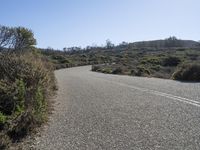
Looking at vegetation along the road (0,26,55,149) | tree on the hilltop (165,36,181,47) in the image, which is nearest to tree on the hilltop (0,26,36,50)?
vegetation along the road (0,26,55,149)

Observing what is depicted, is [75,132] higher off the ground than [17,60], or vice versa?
[17,60]

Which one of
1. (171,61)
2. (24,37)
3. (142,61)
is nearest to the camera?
(24,37)

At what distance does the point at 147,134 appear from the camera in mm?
8797

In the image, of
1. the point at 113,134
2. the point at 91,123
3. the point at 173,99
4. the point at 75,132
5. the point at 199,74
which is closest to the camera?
the point at 113,134

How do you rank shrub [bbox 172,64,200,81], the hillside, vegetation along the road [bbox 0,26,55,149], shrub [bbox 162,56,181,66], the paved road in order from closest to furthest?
1. the paved road
2. vegetation along the road [bbox 0,26,55,149]
3. shrub [bbox 172,64,200,81]
4. the hillside
5. shrub [bbox 162,56,181,66]

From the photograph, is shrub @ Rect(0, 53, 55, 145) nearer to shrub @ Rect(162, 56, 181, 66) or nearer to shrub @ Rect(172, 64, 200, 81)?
shrub @ Rect(172, 64, 200, 81)

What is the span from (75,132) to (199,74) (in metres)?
16.9

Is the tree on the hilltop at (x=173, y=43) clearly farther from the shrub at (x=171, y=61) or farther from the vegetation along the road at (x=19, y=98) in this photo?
the vegetation along the road at (x=19, y=98)

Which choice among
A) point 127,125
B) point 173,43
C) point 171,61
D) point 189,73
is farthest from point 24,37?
point 173,43

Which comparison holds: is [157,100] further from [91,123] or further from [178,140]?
[178,140]

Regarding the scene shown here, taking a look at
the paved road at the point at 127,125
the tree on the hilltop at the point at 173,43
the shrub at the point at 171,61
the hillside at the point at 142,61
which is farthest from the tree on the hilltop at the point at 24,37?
the tree on the hilltop at the point at 173,43

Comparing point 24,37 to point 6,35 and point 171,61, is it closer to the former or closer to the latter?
point 6,35

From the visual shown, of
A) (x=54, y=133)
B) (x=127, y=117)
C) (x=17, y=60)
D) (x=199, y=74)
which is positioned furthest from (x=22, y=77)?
(x=199, y=74)

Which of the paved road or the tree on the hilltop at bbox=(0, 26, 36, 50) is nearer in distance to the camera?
the paved road
